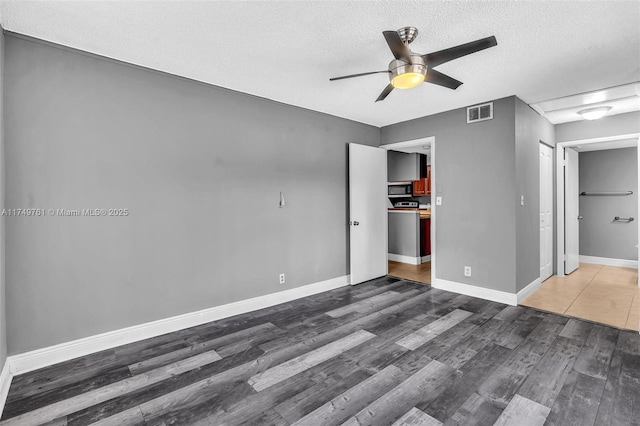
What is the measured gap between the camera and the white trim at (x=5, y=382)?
6.45 ft

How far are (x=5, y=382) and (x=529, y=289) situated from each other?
529cm

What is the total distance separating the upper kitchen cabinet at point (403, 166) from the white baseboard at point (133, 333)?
4.25m

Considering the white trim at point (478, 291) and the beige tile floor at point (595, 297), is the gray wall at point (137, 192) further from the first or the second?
the beige tile floor at point (595, 297)

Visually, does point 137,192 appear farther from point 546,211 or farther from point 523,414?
point 546,211

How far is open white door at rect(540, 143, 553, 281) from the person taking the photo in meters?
4.64

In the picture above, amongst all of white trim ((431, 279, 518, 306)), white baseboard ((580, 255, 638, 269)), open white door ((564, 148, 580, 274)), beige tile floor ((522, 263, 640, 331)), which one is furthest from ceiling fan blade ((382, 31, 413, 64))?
white baseboard ((580, 255, 638, 269))

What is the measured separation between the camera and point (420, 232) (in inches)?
245

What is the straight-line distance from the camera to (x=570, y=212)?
520 cm

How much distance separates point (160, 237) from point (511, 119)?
4128 mm

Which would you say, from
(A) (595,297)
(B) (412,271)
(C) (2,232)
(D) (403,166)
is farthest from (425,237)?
(C) (2,232)

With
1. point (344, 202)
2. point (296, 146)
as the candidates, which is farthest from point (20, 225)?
point (344, 202)

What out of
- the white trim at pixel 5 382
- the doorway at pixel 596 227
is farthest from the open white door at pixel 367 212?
the white trim at pixel 5 382

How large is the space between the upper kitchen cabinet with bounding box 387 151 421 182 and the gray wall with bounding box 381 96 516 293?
2511mm

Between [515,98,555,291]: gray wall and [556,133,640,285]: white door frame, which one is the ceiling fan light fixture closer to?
[515,98,555,291]: gray wall
